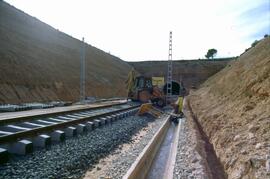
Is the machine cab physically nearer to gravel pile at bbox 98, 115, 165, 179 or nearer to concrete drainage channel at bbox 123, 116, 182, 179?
concrete drainage channel at bbox 123, 116, 182, 179

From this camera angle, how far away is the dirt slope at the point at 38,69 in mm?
22844

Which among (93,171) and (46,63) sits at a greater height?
(46,63)

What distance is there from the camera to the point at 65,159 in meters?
6.15

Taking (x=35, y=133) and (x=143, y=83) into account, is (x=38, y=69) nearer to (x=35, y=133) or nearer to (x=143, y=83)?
(x=143, y=83)

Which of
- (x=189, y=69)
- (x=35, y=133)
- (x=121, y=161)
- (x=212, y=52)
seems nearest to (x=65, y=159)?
(x=121, y=161)

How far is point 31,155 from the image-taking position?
20.3ft

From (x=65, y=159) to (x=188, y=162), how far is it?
3.03 m

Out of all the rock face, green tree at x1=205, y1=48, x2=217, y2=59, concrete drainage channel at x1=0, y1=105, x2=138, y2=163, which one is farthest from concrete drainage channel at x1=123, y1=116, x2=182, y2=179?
green tree at x1=205, y1=48, x2=217, y2=59

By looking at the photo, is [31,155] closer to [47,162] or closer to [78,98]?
[47,162]

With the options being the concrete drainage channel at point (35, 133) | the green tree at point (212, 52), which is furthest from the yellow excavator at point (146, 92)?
the green tree at point (212, 52)

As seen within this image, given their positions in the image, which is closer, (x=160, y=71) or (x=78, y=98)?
(x=78, y=98)

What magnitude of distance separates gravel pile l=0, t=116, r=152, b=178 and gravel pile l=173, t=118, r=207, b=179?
3.90ft

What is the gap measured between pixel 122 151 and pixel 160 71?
199 feet

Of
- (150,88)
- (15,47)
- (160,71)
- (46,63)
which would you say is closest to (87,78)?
(46,63)
